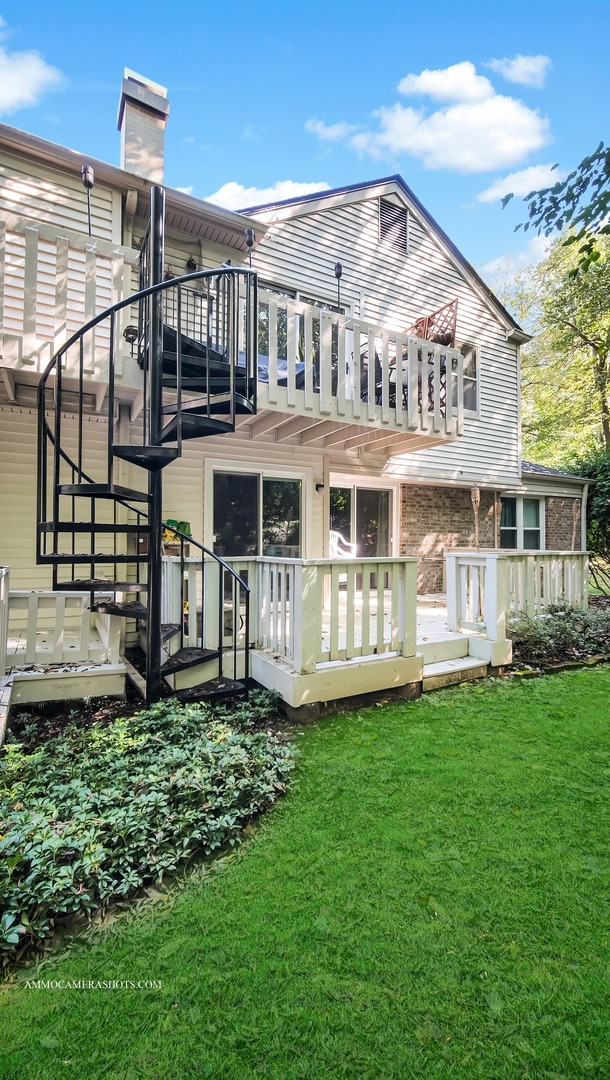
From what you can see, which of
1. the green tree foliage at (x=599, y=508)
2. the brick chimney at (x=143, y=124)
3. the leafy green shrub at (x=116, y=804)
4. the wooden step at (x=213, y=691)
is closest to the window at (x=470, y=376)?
the green tree foliage at (x=599, y=508)

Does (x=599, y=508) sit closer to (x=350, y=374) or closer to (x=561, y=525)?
(x=561, y=525)

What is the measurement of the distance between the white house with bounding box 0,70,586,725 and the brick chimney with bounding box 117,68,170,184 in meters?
0.03

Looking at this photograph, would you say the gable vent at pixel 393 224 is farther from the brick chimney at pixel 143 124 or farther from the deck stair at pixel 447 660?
the deck stair at pixel 447 660

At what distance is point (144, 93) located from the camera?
239 inches

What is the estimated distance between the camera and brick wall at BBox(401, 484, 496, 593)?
9070 mm

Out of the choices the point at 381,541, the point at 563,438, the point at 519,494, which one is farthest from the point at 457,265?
the point at 563,438

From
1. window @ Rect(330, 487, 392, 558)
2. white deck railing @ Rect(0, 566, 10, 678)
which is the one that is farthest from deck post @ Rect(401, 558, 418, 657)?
window @ Rect(330, 487, 392, 558)

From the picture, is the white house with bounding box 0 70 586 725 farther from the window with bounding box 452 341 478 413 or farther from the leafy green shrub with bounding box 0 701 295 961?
the leafy green shrub with bounding box 0 701 295 961

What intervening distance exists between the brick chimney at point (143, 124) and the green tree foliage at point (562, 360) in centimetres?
1342

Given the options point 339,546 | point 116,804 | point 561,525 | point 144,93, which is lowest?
A: point 116,804

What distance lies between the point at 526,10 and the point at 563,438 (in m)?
17.9

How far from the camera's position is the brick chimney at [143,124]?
5.96 meters

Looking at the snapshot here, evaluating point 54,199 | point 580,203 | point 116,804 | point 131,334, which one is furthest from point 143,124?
point 116,804

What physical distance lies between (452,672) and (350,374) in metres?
3.50
